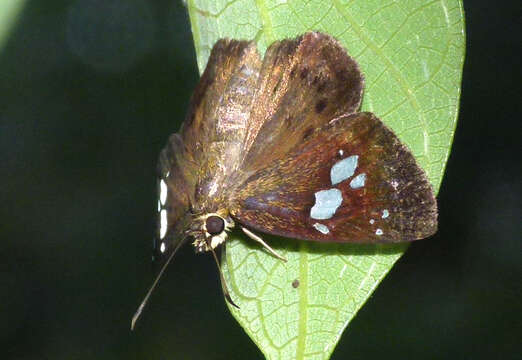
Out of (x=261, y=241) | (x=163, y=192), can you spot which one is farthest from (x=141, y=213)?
(x=261, y=241)

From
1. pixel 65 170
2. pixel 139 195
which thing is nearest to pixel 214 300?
pixel 139 195

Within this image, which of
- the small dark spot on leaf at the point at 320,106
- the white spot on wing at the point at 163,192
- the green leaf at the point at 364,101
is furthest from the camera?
the white spot on wing at the point at 163,192

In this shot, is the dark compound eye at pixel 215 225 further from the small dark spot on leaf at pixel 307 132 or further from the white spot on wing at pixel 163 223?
the small dark spot on leaf at pixel 307 132

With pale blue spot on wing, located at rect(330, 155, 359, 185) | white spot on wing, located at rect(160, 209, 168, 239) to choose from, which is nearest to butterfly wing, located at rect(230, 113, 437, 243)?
pale blue spot on wing, located at rect(330, 155, 359, 185)

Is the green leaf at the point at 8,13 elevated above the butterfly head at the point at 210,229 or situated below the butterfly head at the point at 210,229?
above

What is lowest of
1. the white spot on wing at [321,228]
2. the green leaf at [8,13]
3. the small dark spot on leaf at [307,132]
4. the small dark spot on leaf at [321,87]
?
the white spot on wing at [321,228]

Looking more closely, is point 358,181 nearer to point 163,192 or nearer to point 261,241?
point 261,241

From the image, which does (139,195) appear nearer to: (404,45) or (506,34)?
(506,34)

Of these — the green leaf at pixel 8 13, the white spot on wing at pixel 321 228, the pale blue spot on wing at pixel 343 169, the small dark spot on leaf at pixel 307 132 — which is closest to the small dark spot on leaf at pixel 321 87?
the small dark spot on leaf at pixel 307 132
